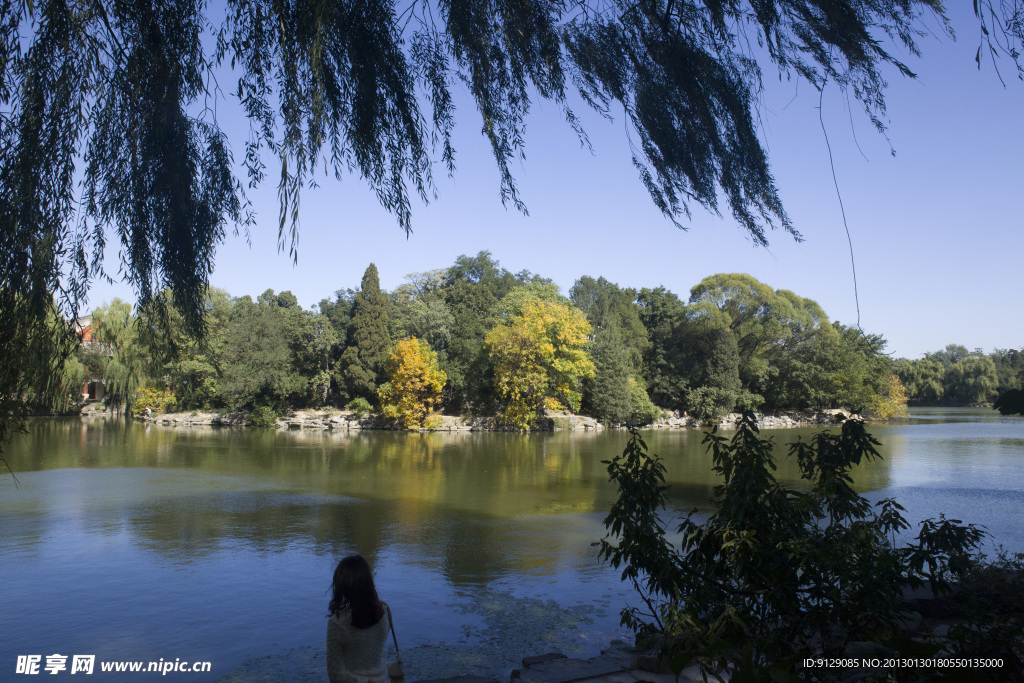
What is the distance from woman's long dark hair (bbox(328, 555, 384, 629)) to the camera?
287 centimetres

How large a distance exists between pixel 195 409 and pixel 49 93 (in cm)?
3712

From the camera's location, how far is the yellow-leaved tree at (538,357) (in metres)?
28.7

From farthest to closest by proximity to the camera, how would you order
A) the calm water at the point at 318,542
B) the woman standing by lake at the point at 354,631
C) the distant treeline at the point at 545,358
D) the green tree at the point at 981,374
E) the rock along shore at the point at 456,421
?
the rock along shore at the point at 456,421, the distant treeline at the point at 545,358, the green tree at the point at 981,374, the calm water at the point at 318,542, the woman standing by lake at the point at 354,631

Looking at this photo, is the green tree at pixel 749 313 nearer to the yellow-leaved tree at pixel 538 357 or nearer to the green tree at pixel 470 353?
the yellow-leaved tree at pixel 538 357

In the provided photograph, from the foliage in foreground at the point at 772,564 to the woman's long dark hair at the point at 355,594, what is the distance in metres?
1.13

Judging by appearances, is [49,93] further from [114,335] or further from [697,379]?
[697,379]

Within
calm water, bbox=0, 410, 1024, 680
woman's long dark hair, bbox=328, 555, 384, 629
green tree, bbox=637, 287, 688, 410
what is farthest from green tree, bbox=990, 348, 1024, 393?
green tree, bbox=637, 287, 688, 410

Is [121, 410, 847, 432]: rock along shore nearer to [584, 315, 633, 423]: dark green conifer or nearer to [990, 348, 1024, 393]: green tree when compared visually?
[584, 315, 633, 423]: dark green conifer

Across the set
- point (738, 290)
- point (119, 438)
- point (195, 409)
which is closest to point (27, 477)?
point (119, 438)

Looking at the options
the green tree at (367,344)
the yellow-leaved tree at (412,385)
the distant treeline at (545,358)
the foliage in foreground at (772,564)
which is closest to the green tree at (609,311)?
the distant treeline at (545,358)

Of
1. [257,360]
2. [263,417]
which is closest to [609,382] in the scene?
[263,417]

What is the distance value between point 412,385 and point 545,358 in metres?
6.74

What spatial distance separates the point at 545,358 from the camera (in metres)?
28.8

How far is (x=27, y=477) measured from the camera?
1366 cm
